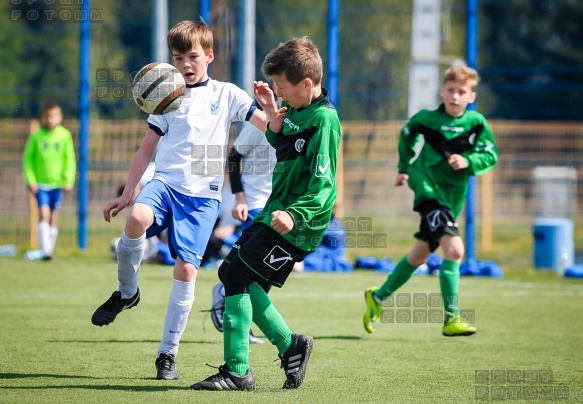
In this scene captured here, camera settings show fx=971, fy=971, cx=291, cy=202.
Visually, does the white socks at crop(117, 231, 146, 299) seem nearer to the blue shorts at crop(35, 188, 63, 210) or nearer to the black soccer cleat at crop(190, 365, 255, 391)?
the black soccer cleat at crop(190, 365, 255, 391)

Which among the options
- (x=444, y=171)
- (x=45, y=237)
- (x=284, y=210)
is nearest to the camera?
(x=284, y=210)

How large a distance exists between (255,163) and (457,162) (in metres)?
1.48

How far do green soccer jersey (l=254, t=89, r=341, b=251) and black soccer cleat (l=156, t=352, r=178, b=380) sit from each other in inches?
38.2

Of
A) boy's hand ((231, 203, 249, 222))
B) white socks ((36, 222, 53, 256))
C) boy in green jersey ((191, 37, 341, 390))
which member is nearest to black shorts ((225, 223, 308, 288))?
boy in green jersey ((191, 37, 341, 390))

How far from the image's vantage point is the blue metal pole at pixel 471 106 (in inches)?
506

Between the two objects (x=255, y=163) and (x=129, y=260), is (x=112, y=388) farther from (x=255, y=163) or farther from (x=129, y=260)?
(x=255, y=163)

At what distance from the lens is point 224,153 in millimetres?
5566

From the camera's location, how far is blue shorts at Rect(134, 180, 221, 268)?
531 cm

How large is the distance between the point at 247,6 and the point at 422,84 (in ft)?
9.65

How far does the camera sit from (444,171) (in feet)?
24.2

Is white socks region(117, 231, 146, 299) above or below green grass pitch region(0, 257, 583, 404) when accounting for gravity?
above

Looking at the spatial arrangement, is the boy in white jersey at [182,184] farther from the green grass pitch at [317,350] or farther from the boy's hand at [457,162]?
the boy's hand at [457,162]

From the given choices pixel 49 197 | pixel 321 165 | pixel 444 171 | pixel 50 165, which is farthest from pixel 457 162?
pixel 49 197

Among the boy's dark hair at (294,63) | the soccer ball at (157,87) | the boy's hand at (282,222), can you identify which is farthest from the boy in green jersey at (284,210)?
the soccer ball at (157,87)
